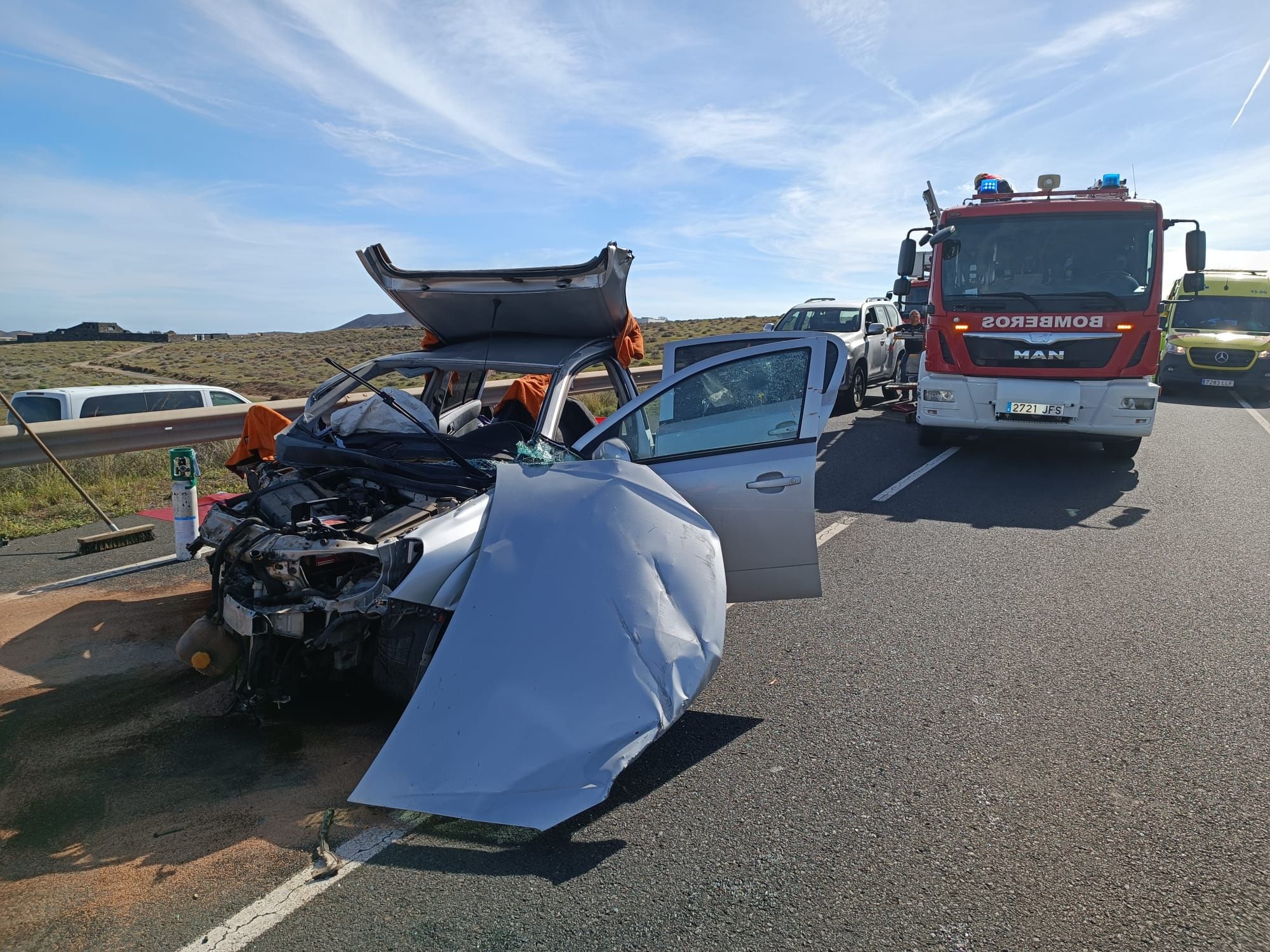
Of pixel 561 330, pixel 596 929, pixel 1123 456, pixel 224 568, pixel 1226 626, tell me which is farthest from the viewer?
pixel 1123 456

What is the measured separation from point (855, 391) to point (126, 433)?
1156 centimetres

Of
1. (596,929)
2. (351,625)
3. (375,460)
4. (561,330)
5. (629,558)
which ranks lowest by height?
(596,929)

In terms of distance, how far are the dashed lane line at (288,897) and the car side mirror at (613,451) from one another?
6.40ft

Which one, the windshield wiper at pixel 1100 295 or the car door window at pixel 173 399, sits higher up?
the windshield wiper at pixel 1100 295

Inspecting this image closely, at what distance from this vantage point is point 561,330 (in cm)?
598

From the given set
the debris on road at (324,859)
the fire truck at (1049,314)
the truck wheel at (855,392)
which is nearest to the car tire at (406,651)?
the debris on road at (324,859)

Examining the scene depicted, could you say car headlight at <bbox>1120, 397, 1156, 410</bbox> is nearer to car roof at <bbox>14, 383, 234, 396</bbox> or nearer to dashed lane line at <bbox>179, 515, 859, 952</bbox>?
dashed lane line at <bbox>179, 515, 859, 952</bbox>

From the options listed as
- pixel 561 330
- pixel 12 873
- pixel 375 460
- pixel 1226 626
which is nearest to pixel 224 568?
pixel 375 460

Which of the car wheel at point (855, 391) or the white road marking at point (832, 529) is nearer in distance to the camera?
the white road marking at point (832, 529)

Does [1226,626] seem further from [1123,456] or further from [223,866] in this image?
[1123,456]

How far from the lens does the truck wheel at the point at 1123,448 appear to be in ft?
33.6

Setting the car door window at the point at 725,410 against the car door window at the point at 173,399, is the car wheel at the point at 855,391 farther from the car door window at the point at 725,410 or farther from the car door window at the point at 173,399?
the car door window at the point at 725,410

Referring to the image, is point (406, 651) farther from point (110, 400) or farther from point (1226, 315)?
point (1226, 315)

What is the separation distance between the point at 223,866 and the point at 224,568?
1.43m
